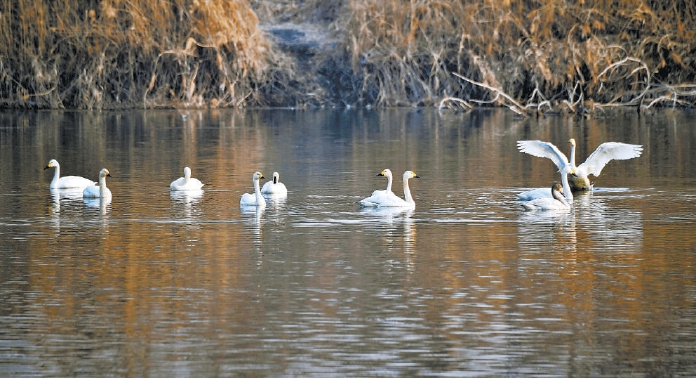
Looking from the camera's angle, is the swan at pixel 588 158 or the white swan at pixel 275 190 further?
the swan at pixel 588 158

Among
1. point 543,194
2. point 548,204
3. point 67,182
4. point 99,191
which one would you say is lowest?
point 548,204

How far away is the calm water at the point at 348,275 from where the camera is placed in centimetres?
930

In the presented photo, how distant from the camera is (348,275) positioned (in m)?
12.2

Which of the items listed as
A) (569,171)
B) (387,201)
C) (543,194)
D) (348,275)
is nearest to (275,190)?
(387,201)

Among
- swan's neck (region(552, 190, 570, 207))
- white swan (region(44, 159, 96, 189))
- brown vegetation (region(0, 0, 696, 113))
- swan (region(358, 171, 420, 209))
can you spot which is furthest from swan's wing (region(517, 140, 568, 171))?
A: brown vegetation (region(0, 0, 696, 113))

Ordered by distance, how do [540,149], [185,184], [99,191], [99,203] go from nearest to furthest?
[99,203], [99,191], [185,184], [540,149]

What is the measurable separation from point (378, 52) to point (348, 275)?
1173 inches

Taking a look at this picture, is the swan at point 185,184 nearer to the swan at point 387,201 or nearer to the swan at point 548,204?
the swan at point 387,201

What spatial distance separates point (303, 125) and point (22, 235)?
21.0 meters

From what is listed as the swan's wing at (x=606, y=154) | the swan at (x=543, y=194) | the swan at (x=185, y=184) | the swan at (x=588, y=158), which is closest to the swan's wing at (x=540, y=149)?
the swan at (x=588, y=158)

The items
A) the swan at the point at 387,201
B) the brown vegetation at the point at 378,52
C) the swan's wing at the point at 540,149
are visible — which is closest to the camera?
the swan at the point at 387,201

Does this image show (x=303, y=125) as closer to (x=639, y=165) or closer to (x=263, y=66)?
(x=263, y=66)

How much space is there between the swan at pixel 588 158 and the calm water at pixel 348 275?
1.23ft

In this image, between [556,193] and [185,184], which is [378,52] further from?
[556,193]
